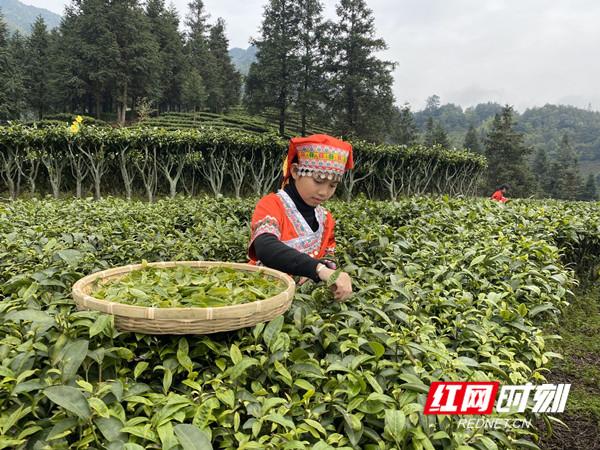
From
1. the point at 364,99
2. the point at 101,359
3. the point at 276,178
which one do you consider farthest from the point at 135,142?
the point at 364,99

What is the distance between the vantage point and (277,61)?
30297 millimetres

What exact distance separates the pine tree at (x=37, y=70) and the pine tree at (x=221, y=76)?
14040mm

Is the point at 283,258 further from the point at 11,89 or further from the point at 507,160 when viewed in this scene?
the point at 507,160

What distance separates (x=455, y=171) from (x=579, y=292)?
1453 cm

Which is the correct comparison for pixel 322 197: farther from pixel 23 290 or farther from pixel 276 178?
pixel 276 178

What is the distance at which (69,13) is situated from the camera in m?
37.8

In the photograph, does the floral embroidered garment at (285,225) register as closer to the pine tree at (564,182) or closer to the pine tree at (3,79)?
the pine tree at (3,79)

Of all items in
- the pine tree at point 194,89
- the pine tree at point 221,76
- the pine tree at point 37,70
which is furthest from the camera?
the pine tree at point 221,76

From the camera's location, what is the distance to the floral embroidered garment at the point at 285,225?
2.07 metres

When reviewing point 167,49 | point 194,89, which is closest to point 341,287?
point 194,89

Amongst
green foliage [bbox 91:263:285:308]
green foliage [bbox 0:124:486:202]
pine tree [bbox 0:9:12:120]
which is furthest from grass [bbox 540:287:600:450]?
pine tree [bbox 0:9:12:120]

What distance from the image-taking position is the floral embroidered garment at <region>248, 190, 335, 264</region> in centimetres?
207

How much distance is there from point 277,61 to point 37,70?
21.5 m

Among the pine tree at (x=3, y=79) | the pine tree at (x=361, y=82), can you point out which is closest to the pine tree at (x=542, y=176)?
the pine tree at (x=361, y=82)
